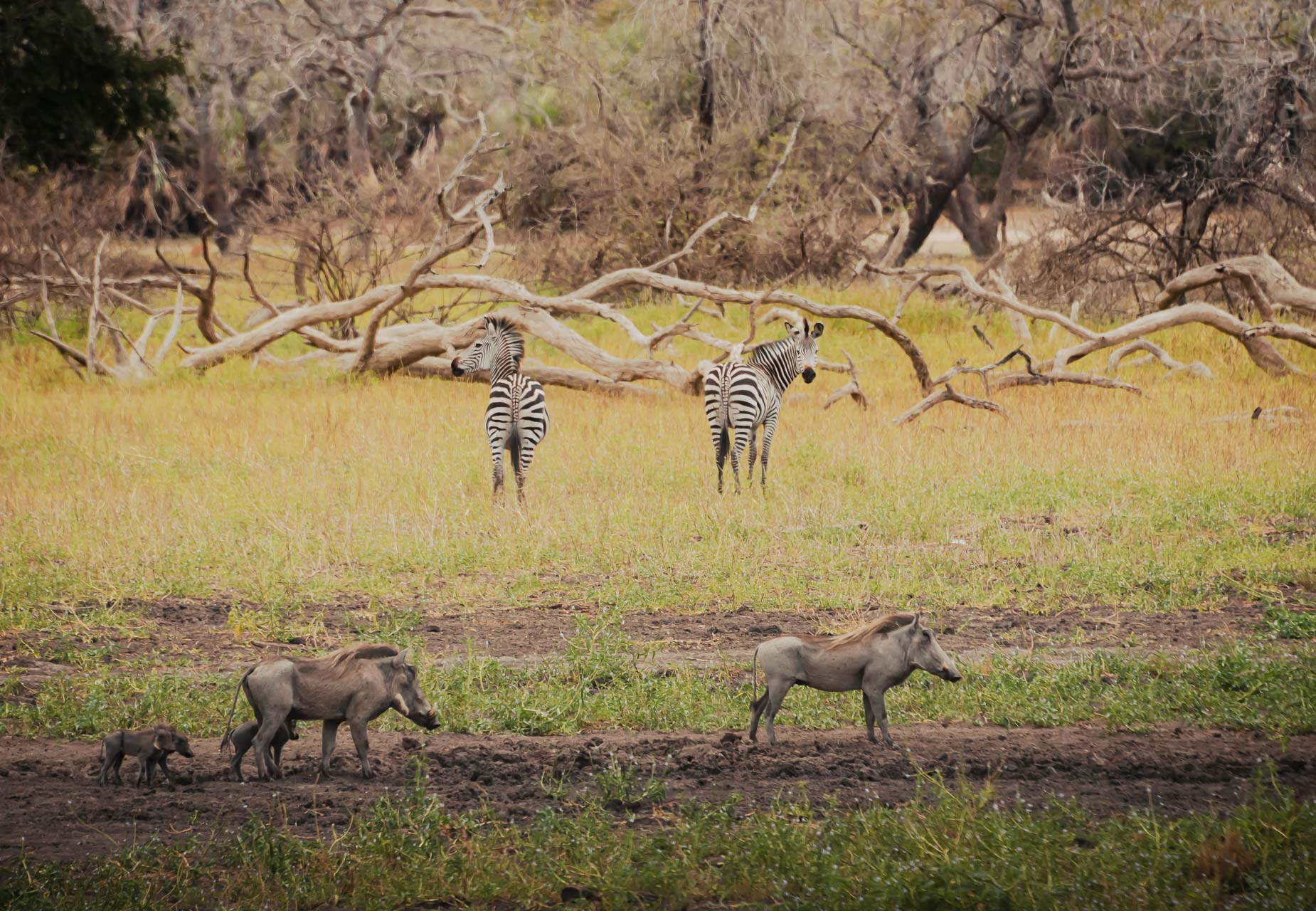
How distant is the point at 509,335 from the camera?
1235cm

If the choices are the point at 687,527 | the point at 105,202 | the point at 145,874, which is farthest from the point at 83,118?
the point at 105,202

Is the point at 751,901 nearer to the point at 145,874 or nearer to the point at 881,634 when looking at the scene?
the point at 881,634

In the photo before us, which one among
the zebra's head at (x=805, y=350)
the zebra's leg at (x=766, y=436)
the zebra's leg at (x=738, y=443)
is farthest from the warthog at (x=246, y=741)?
the zebra's head at (x=805, y=350)

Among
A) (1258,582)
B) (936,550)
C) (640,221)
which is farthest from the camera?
(640,221)

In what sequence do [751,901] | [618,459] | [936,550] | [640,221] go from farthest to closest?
[640,221], [618,459], [936,550], [751,901]

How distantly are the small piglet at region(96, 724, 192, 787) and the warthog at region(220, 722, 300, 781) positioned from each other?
0.21 metres

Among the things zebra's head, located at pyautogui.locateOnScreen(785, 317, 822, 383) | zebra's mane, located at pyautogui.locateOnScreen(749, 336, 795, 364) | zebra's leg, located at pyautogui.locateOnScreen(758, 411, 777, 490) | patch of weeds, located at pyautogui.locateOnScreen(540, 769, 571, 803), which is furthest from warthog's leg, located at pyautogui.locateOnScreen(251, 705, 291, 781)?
zebra's head, located at pyautogui.locateOnScreen(785, 317, 822, 383)

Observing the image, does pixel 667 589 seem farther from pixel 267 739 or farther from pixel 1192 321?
pixel 1192 321

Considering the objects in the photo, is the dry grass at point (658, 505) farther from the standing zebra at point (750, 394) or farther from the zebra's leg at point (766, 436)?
the standing zebra at point (750, 394)

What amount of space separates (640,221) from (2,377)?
37.9 feet

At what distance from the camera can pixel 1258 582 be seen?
30.3 ft

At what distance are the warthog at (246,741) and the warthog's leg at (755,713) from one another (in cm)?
214

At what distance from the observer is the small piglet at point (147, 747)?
18.9 feet

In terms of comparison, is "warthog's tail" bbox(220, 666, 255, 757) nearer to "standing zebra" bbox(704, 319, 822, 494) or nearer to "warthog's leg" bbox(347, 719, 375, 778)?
"warthog's leg" bbox(347, 719, 375, 778)
